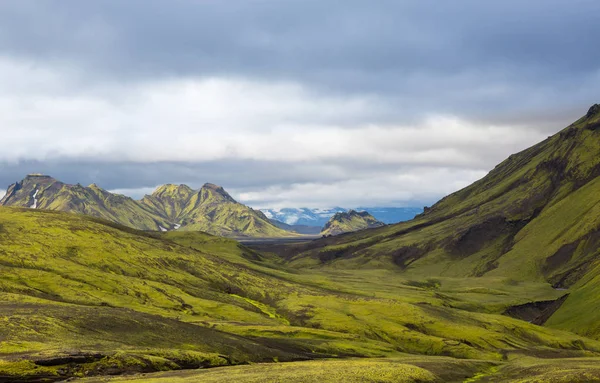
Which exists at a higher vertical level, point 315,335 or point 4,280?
point 4,280

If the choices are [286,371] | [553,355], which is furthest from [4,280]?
→ [553,355]

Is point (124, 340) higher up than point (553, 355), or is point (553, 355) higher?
point (124, 340)

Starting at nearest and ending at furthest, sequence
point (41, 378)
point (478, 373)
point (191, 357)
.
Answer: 1. point (41, 378)
2. point (191, 357)
3. point (478, 373)

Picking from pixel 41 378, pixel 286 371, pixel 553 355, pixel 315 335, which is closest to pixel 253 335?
pixel 315 335

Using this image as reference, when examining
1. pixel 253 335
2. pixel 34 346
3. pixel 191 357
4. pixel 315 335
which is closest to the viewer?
pixel 34 346

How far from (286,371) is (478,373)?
54.5 metres

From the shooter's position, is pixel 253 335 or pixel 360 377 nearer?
pixel 360 377

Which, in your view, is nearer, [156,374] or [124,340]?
[156,374]

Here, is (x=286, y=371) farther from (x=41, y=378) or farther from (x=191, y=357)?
(x=41, y=378)

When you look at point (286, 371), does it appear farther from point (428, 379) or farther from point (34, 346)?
point (34, 346)

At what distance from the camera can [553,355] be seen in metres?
189

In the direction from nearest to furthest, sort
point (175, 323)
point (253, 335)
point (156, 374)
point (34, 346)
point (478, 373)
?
point (156, 374)
point (34, 346)
point (478, 373)
point (175, 323)
point (253, 335)

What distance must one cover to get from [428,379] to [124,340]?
223 feet

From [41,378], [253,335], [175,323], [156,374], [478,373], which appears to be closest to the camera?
[41,378]
